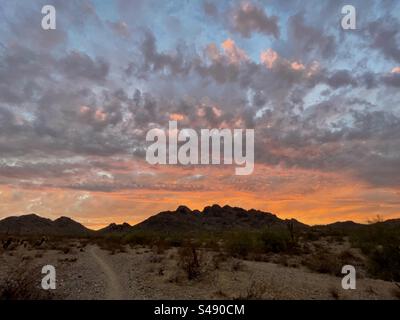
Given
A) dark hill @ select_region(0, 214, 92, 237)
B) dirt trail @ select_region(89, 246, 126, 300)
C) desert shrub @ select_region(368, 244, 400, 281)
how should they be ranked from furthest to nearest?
dark hill @ select_region(0, 214, 92, 237) → desert shrub @ select_region(368, 244, 400, 281) → dirt trail @ select_region(89, 246, 126, 300)

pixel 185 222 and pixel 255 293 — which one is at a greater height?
pixel 185 222

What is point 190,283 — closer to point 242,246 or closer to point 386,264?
point 386,264

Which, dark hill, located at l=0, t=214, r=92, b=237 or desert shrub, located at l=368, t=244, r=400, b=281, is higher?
dark hill, located at l=0, t=214, r=92, b=237

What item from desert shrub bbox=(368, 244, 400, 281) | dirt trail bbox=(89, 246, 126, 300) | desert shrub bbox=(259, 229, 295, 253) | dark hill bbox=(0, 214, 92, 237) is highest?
dark hill bbox=(0, 214, 92, 237)

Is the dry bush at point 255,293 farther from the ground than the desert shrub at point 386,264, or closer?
closer

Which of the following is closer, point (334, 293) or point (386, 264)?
point (334, 293)

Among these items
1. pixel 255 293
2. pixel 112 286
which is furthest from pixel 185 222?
pixel 255 293

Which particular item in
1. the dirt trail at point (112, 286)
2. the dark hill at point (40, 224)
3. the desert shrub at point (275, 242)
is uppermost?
the dark hill at point (40, 224)

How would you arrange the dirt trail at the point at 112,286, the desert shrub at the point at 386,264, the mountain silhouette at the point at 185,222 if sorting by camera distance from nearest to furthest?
the dirt trail at the point at 112,286 < the desert shrub at the point at 386,264 < the mountain silhouette at the point at 185,222

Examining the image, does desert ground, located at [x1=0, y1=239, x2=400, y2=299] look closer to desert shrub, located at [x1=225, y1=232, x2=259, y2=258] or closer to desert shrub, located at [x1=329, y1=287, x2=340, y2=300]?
desert shrub, located at [x1=329, y1=287, x2=340, y2=300]

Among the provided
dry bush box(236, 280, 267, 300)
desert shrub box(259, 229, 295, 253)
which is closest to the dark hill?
desert shrub box(259, 229, 295, 253)

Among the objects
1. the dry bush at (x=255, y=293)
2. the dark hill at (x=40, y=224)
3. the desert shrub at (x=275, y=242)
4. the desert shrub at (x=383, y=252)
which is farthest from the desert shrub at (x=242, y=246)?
the dark hill at (x=40, y=224)

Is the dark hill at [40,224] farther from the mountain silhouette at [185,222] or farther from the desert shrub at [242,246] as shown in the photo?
the desert shrub at [242,246]
